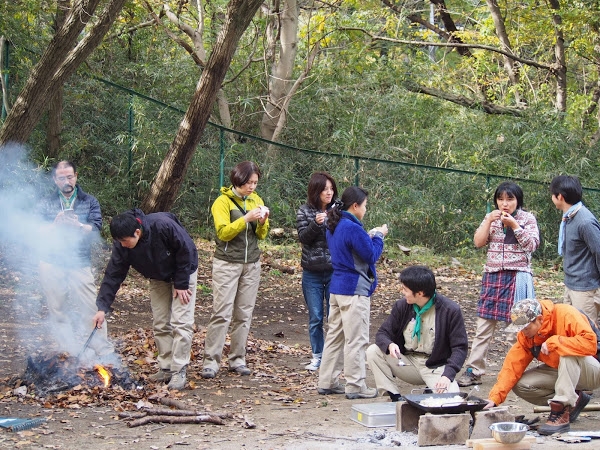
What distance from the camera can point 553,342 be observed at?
17.4ft

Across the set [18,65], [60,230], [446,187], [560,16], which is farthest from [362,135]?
[60,230]

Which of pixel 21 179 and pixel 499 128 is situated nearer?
pixel 21 179

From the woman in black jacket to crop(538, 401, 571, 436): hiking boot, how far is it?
94.9 inches

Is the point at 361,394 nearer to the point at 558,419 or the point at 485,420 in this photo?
the point at 485,420

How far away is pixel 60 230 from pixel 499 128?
10.9 metres

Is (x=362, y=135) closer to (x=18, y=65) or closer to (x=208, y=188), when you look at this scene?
(x=208, y=188)

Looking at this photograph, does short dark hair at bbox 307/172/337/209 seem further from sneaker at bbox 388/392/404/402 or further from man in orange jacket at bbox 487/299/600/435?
man in orange jacket at bbox 487/299/600/435

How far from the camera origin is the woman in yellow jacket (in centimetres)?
683

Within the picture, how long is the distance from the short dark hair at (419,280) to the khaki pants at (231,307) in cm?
182

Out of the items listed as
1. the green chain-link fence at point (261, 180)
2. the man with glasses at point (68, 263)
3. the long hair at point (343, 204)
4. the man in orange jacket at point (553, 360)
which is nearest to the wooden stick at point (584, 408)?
the man in orange jacket at point (553, 360)

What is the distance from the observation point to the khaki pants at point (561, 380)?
208 inches

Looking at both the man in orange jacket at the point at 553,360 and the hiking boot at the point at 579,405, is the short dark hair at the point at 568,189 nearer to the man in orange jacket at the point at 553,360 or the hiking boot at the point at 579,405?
the man in orange jacket at the point at 553,360

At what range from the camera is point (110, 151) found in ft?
41.7

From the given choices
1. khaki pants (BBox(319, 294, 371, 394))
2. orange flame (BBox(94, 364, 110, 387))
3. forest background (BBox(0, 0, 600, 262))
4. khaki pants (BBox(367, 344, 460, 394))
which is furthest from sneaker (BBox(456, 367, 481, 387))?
forest background (BBox(0, 0, 600, 262))
